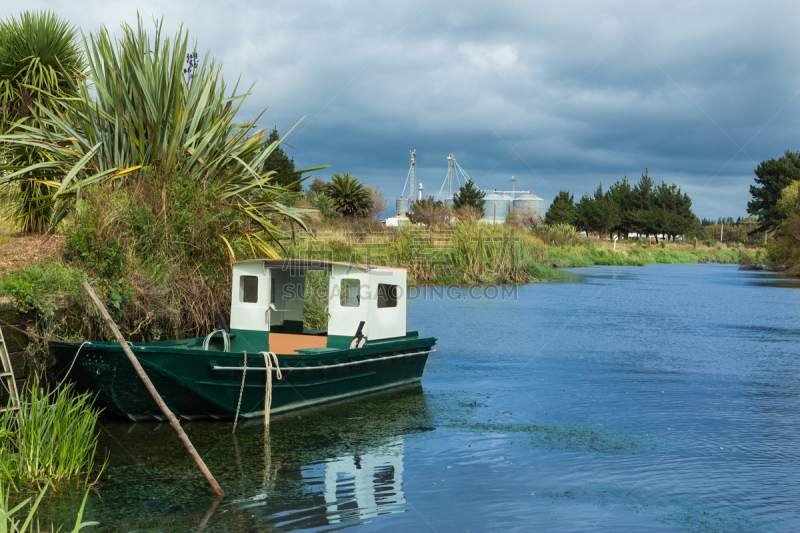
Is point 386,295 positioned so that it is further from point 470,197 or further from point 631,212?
point 631,212

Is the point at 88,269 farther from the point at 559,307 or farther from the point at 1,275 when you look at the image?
the point at 559,307

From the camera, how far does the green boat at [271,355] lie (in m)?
8.11

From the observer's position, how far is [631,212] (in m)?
85.9

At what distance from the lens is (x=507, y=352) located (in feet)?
51.4

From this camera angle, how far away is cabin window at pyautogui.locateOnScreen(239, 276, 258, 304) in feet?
35.1

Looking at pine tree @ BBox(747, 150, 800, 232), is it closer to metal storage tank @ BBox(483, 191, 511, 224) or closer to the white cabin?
metal storage tank @ BBox(483, 191, 511, 224)

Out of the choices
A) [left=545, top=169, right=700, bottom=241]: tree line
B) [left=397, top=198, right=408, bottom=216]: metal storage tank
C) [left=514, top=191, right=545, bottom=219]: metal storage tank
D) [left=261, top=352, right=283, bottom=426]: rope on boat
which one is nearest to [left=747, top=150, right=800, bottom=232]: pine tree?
[left=545, top=169, right=700, bottom=241]: tree line

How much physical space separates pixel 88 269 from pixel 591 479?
7497 millimetres

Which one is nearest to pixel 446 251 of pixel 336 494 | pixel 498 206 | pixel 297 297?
pixel 297 297

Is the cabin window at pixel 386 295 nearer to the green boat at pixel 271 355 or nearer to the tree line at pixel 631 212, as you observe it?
the green boat at pixel 271 355

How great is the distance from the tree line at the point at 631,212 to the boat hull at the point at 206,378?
72.9m

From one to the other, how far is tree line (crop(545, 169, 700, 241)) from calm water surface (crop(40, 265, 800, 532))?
6900 cm

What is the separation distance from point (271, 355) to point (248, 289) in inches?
84.3

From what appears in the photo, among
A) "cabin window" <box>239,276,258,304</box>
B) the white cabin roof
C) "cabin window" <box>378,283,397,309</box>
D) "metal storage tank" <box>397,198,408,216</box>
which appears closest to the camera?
the white cabin roof
